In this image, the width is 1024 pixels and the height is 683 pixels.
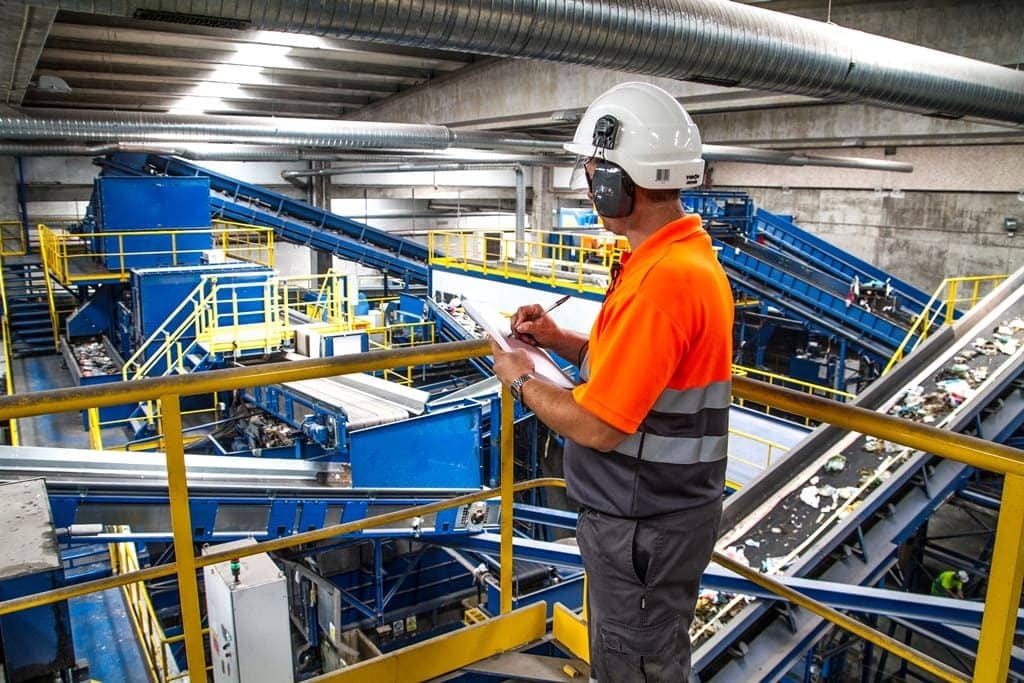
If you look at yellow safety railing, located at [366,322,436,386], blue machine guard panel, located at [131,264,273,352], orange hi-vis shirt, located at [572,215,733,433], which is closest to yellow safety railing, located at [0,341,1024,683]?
orange hi-vis shirt, located at [572,215,733,433]

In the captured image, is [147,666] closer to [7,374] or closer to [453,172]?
[7,374]

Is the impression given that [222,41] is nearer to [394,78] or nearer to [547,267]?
[394,78]

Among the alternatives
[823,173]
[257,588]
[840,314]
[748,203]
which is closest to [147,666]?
[257,588]

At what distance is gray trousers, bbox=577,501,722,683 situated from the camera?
1.92 m

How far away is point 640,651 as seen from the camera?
1.97m

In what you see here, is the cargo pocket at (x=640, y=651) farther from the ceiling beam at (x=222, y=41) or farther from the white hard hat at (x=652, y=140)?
the ceiling beam at (x=222, y=41)

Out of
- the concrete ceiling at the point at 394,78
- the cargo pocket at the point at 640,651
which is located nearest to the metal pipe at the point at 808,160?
the concrete ceiling at the point at 394,78

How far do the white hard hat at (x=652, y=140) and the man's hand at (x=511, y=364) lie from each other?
60cm

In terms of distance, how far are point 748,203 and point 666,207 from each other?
16597 mm

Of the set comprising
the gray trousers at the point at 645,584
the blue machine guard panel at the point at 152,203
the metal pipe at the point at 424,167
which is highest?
the metal pipe at the point at 424,167

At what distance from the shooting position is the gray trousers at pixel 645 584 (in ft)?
6.30

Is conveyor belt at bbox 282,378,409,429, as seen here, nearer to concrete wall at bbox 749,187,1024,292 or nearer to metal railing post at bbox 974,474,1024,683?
metal railing post at bbox 974,474,1024,683

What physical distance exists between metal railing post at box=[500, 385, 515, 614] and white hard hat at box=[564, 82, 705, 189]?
3.89 ft

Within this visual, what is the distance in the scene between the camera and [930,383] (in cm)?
698
